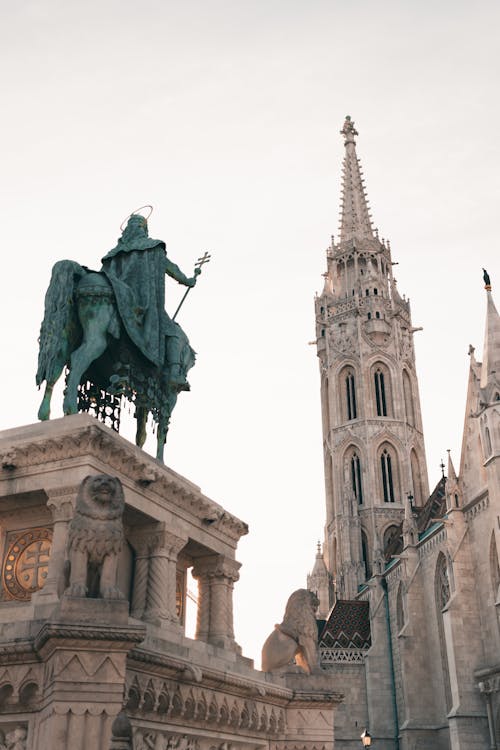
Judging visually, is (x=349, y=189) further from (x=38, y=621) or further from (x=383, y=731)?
(x=38, y=621)

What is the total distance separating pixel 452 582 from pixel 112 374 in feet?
93.4

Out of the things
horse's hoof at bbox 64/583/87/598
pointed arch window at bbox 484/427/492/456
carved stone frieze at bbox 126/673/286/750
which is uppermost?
pointed arch window at bbox 484/427/492/456

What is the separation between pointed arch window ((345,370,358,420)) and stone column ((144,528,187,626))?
52.7m

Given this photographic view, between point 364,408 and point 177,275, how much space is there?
49.5m

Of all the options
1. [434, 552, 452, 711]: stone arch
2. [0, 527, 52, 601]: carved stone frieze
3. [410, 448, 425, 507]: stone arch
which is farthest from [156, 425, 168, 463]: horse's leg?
[410, 448, 425, 507]: stone arch

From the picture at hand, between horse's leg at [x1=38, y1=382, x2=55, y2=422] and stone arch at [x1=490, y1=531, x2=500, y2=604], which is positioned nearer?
horse's leg at [x1=38, y1=382, x2=55, y2=422]

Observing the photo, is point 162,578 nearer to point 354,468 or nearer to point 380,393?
point 354,468

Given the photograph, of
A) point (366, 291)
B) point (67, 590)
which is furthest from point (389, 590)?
point (67, 590)

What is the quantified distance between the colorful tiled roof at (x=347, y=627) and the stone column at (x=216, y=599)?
3697 centimetres

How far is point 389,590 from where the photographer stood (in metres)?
48.0

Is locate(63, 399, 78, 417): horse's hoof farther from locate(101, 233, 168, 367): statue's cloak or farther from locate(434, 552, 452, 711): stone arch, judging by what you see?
locate(434, 552, 452, 711): stone arch

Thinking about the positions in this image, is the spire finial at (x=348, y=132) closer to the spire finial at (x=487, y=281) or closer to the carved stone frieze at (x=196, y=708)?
the spire finial at (x=487, y=281)

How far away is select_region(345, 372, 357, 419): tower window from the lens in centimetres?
6272

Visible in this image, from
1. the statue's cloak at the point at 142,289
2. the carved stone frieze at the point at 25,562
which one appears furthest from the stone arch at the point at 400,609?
the carved stone frieze at the point at 25,562
